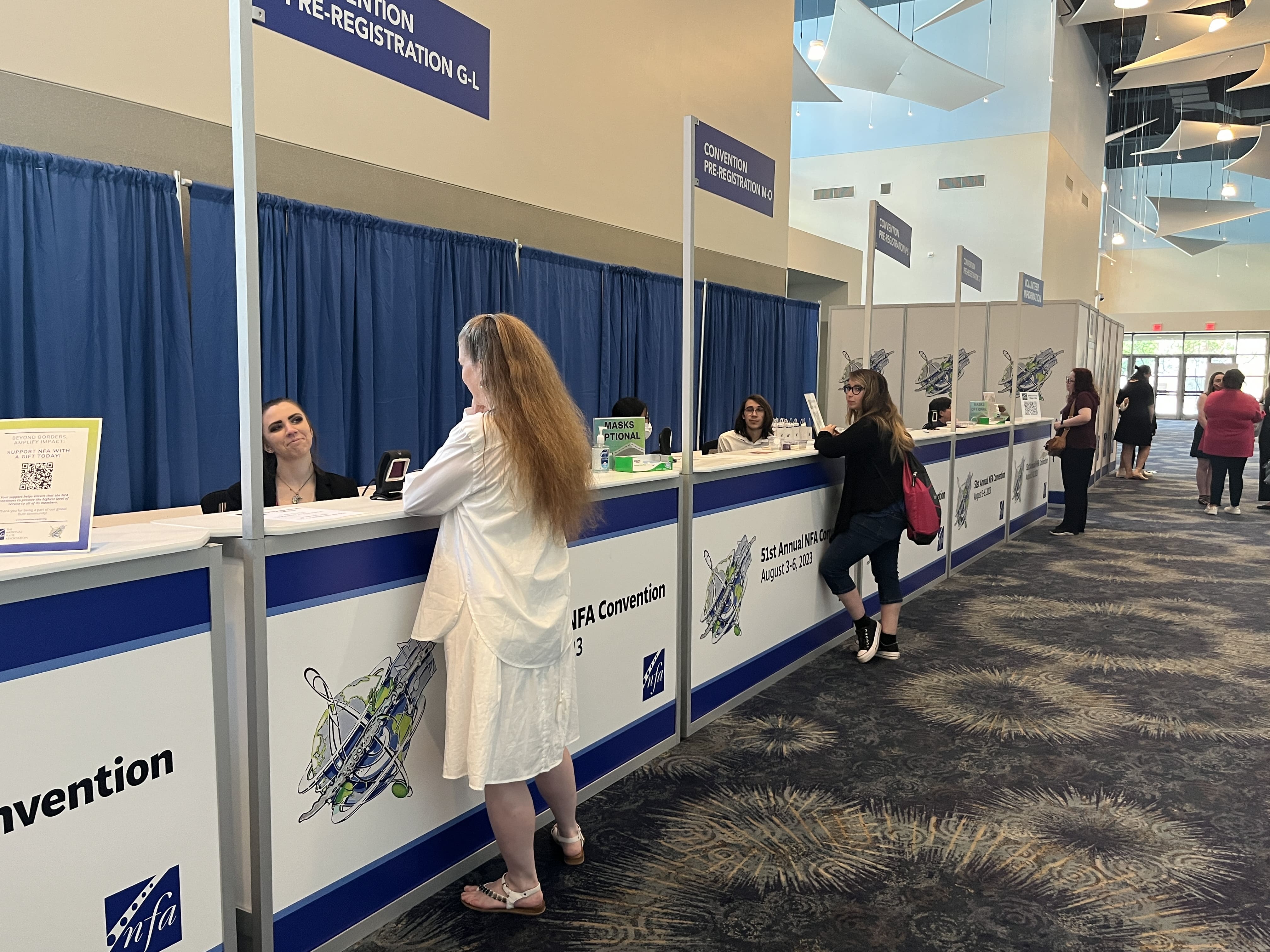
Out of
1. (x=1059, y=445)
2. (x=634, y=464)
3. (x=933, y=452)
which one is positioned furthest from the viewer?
(x=1059, y=445)

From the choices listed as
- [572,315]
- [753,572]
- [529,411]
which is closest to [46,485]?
[529,411]

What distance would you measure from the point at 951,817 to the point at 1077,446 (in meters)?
5.82

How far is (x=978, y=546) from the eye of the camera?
6.98 m

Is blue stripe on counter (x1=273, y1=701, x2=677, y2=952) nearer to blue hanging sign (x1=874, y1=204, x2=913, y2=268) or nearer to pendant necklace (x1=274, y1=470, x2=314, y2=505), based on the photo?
pendant necklace (x1=274, y1=470, x2=314, y2=505)

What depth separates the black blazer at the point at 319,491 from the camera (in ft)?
9.98

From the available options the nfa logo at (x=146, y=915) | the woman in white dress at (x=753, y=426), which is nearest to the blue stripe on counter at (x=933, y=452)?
the woman in white dress at (x=753, y=426)

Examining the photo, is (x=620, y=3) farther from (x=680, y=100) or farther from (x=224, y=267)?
(x=224, y=267)

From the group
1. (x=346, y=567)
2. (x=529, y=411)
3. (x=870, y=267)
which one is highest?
(x=870, y=267)

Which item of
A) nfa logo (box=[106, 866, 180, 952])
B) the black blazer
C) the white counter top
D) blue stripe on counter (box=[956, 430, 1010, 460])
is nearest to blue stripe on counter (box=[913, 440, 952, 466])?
blue stripe on counter (box=[956, 430, 1010, 460])

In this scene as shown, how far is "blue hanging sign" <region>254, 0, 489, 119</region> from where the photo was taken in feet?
6.43

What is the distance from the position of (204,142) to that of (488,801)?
377 cm

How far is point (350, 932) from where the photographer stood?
7.02 ft

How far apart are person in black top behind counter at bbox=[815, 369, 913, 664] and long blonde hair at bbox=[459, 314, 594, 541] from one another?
7.38ft

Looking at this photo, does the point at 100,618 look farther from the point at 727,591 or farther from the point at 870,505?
the point at 870,505
